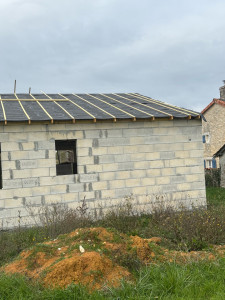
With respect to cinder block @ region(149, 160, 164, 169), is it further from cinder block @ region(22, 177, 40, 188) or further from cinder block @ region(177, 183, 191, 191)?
cinder block @ region(22, 177, 40, 188)

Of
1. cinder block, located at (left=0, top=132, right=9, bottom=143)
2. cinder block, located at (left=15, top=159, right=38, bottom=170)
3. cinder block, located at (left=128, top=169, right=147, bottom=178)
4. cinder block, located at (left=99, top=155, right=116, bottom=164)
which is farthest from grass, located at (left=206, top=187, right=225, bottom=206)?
cinder block, located at (left=0, top=132, right=9, bottom=143)

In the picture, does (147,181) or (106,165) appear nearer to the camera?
(106,165)

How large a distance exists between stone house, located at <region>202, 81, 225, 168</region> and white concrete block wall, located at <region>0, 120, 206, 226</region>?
14.3 metres

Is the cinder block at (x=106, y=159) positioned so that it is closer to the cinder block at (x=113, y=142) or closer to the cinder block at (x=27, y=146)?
the cinder block at (x=113, y=142)

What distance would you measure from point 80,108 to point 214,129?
17.4 meters

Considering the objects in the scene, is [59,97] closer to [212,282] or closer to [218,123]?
[212,282]

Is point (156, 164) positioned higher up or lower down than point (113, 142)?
lower down

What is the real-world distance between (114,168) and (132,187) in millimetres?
845

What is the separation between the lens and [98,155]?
10.9 metres

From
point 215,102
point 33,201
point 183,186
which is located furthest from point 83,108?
point 215,102

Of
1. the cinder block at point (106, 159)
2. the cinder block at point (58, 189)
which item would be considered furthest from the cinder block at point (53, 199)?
the cinder block at point (106, 159)

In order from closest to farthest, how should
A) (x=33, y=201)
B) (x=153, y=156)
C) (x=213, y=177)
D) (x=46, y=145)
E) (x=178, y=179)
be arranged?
(x=33, y=201) < (x=46, y=145) < (x=153, y=156) < (x=178, y=179) < (x=213, y=177)

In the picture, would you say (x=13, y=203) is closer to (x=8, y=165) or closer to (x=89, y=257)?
(x=8, y=165)

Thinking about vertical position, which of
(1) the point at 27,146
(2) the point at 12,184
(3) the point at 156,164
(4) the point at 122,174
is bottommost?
(2) the point at 12,184
